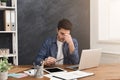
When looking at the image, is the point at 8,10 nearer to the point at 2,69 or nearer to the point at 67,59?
the point at 67,59

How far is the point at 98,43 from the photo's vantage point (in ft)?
13.5

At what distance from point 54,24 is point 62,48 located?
0.98 metres

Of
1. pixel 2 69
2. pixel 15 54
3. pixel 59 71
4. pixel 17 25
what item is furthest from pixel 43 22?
pixel 2 69

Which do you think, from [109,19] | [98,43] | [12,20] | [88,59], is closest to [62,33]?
[88,59]

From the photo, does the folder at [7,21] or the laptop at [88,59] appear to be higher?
the folder at [7,21]

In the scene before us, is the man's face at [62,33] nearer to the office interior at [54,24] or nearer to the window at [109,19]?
the office interior at [54,24]

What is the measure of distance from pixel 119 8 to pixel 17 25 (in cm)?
197

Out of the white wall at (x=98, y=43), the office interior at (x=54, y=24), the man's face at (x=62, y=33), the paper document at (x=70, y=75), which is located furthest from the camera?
the white wall at (x=98, y=43)

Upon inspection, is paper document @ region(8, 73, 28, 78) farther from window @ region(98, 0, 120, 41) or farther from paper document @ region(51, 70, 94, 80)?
window @ region(98, 0, 120, 41)

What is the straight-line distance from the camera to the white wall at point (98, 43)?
12.5 feet

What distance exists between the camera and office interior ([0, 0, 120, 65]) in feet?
12.2

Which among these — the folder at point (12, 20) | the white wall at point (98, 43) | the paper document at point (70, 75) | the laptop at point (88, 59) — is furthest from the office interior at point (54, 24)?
the paper document at point (70, 75)

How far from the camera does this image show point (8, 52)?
3.48 m

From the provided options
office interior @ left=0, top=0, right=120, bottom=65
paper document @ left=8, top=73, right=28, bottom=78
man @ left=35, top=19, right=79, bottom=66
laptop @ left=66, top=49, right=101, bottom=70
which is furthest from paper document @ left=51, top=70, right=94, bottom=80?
office interior @ left=0, top=0, right=120, bottom=65
